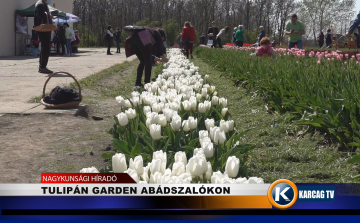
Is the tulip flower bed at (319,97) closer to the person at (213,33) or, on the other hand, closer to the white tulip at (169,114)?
the white tulip at (169,114)

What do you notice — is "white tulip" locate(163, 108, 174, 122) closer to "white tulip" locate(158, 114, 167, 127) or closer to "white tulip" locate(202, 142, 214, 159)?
"white tulip" locate(158, 114, 167, 127)

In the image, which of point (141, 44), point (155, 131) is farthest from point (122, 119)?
point (141, 44)

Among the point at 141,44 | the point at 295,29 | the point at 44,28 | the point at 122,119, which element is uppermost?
the point at 295,29

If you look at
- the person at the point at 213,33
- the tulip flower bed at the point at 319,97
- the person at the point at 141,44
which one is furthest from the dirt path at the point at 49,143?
the person at the point at 213,33

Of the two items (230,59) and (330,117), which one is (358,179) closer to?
(330,117)

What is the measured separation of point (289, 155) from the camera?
Answer: 3.97m

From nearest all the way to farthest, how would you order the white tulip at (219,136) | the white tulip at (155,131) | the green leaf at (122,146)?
the white tulip at (219,136) < the white tulip at (155,131) < the green leaf at (122,146)

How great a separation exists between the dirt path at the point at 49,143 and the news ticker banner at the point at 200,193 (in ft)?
6.28

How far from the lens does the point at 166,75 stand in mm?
7535

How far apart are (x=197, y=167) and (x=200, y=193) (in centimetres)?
41

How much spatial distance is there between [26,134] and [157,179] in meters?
3.34

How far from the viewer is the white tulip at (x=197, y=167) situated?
202 cm

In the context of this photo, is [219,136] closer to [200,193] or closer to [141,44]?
[200,193]

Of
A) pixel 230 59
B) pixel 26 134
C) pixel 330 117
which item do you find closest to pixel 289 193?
pixel 330 117
